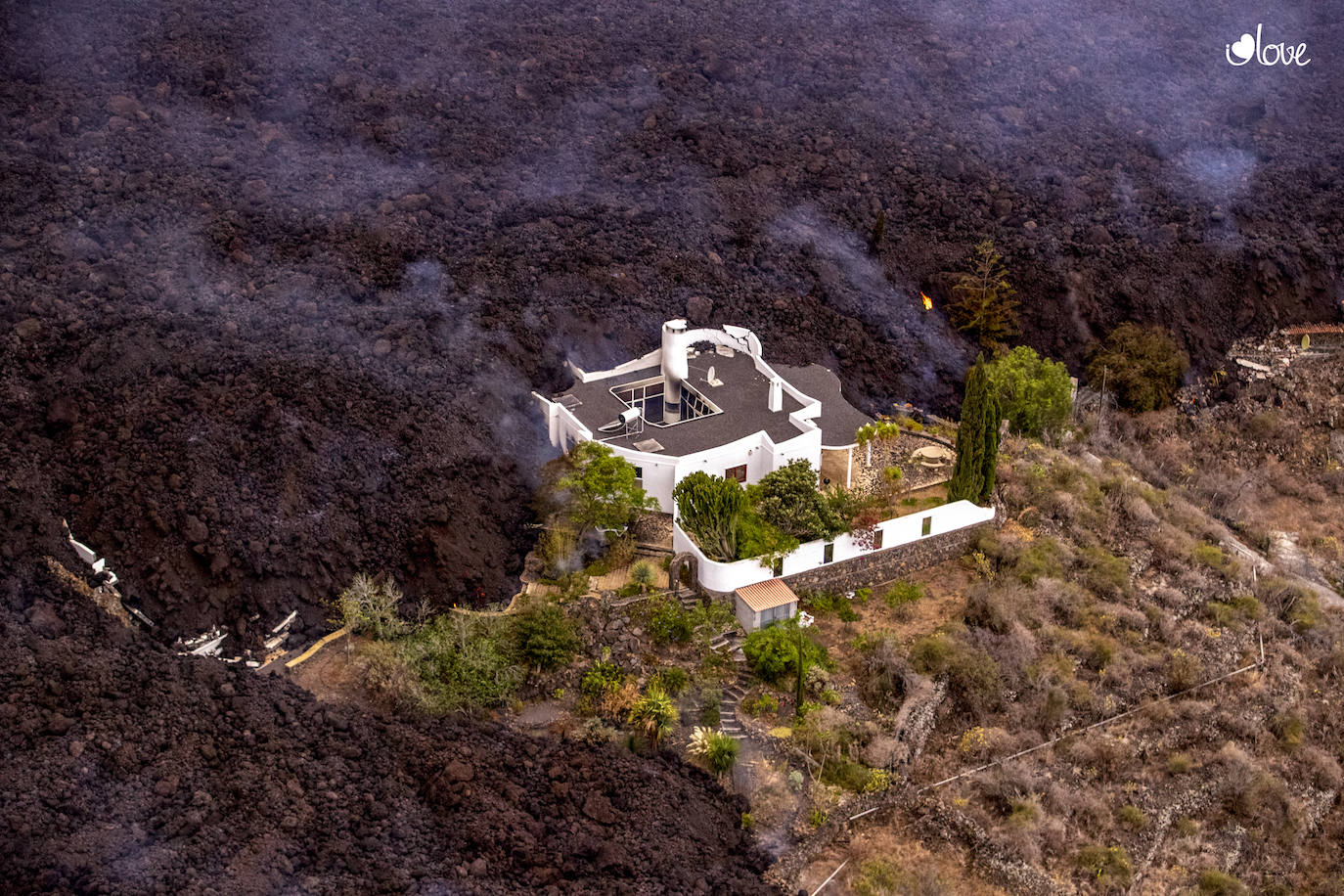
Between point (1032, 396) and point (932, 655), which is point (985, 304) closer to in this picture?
point (1032, 396)

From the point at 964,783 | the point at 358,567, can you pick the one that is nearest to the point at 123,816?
the point at 358,567

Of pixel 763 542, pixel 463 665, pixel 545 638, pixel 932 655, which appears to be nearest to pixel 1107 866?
pixel 932 655

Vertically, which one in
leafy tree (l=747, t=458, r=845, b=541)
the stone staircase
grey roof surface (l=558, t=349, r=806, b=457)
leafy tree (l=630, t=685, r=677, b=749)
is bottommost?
the stone staircase

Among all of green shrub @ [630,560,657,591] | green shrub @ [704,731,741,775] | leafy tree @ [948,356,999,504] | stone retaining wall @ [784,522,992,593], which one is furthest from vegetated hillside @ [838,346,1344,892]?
green shrub @ [630,560,657,591]

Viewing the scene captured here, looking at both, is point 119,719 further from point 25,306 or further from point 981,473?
point 981,473

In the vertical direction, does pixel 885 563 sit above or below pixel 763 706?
above

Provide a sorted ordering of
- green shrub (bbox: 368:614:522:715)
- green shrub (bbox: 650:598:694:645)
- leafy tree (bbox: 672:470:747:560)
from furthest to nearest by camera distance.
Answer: leafy tree (bbox: 672:470:747:560), green shrub (bbox: 650:598:694:645), green shrub (bbox: 368:614:522:715)

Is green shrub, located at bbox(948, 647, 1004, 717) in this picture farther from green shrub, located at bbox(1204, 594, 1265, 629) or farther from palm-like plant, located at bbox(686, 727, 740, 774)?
green shrub, located at bbox(1204, 594, 1265, 629)
